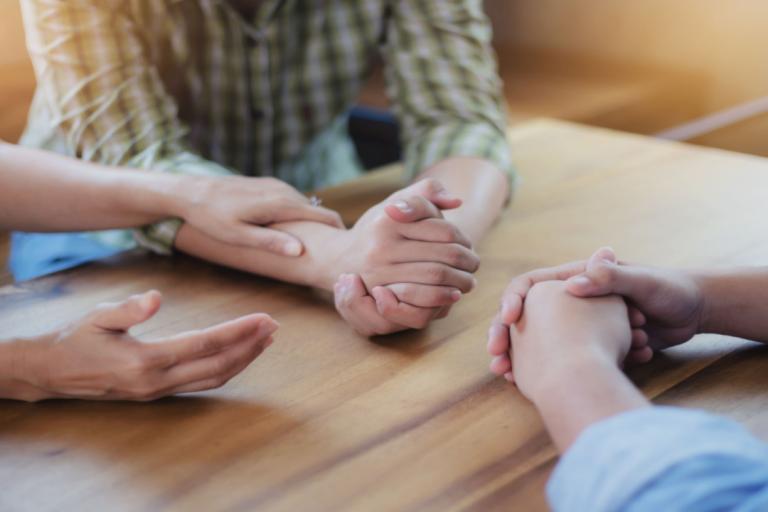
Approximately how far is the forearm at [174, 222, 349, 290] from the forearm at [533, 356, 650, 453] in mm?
339

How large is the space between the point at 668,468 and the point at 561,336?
0.68ft

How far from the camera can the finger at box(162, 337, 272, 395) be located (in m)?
0.77

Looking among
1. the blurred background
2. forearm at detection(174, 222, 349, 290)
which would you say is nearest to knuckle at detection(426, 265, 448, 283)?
forearm at detection(174, 222, 349, 290)

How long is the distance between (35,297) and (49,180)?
16cm

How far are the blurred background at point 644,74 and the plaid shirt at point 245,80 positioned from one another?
660 mm

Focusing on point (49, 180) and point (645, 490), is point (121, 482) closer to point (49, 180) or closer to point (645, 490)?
point (645, 490)

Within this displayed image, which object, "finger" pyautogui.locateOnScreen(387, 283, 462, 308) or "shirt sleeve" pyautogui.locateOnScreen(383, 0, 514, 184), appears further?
"shirt sleeve" pyautogui.locateOnScreen(383, 0, 514, 184)

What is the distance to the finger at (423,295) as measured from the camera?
88cm

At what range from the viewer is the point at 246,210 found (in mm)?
1028

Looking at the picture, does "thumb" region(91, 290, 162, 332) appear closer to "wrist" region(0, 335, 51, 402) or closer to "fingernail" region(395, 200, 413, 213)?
"wrist" region(0, 335, 51, 402)

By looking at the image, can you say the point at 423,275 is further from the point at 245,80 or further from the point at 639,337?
the point at 245,80

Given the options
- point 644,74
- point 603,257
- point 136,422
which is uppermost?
point 603,257

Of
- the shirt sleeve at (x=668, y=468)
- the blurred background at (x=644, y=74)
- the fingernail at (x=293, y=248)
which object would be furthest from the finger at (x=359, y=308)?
the blurred background at (x=644, y=74)

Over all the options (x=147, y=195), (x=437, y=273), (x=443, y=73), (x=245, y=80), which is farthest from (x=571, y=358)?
(x=245, y=80)
